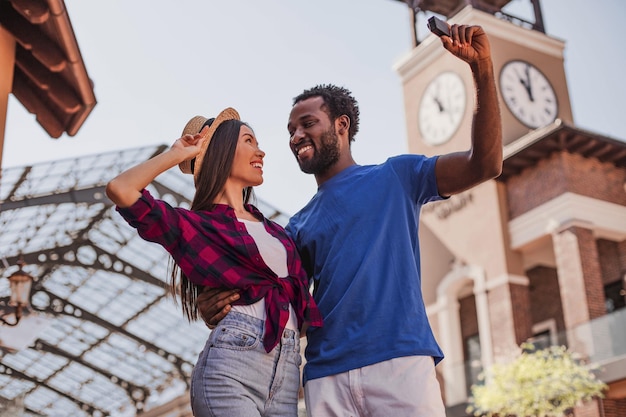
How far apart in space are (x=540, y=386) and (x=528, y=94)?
865cm

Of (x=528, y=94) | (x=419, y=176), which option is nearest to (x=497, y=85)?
(x=528, y=94)

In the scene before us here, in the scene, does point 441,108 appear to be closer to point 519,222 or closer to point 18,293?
point 519,222

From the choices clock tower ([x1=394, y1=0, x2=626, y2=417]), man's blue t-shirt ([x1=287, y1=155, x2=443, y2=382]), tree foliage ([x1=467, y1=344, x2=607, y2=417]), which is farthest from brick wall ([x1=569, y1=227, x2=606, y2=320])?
man's blue t-shirt ([x1=287, y1=155, x2=443, y2=382])

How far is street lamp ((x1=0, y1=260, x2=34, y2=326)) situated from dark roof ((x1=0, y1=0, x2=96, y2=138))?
6.71 ft

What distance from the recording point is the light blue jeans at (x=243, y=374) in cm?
241

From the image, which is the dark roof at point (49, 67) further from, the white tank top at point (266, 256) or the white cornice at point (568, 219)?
the white cornice at point (568, 219)

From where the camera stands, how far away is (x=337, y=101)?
3131mm

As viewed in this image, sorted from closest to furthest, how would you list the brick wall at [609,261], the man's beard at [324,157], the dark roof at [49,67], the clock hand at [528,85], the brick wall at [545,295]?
the man's beard at [324,157], the dark roof at [49,67], the brick wall at [609,261], the brick wall at [545,295], the clock hand at [528,85]

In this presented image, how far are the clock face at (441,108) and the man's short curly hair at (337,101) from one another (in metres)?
17.2

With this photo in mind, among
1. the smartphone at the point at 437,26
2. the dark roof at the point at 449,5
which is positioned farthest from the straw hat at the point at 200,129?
the dark roof at the point at 449,5

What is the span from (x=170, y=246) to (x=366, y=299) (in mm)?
629

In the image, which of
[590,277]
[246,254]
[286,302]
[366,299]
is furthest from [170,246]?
[590,277]

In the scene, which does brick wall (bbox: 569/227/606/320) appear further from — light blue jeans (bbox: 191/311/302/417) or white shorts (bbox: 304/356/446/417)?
light blue jeans (bbox: 191/311/302/417)

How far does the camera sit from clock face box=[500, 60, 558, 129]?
20062 mm
